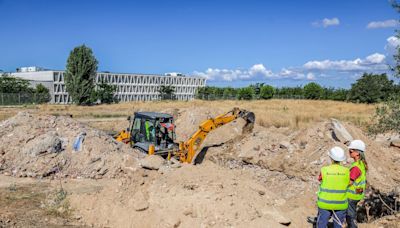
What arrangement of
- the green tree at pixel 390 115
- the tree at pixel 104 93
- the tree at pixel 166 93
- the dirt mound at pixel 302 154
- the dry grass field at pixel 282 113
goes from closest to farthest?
1. the green tree at pixel 390 115
2. the dirt mound at pixel 302 154
3. the dry grass field at pixel 282 113
4. the tree at pixel 104 93
5. the tree at pixel 166 93

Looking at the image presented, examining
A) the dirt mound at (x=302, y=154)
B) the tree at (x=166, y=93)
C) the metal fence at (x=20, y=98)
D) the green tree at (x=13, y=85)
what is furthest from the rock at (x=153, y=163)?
the tree at (x=166, y=93)

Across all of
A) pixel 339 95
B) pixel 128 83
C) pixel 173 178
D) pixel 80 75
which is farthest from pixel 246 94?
pixel 173 178

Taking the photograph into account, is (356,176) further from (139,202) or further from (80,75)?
(80,75)

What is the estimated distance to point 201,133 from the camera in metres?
13.5

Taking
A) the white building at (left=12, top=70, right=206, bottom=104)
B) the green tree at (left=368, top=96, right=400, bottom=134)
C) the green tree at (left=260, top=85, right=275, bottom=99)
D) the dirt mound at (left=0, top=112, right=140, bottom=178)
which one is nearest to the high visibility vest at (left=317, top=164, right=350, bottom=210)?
the green tree at (left=368, top=96, right=400, bottom=134)

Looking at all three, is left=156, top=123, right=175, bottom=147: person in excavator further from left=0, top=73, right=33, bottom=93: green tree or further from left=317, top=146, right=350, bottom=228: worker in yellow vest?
left=0, top=73, right=33, bottom=93: green tree

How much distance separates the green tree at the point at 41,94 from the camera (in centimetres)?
6186

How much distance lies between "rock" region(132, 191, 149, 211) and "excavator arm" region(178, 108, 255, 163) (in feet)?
13.8

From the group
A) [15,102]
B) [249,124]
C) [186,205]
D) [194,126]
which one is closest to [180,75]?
[15,102]

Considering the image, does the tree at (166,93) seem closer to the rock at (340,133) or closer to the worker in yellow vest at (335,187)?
the rock at (340,133)

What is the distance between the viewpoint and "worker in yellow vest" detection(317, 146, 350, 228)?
18.8ft

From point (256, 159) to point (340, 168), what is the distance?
25.2ft

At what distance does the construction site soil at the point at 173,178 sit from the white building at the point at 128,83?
5923 cm

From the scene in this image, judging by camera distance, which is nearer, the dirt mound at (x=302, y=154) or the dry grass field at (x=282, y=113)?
the dirt mound at (x=302, y=154)
